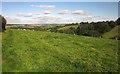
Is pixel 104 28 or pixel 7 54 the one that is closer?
pixel 7 54

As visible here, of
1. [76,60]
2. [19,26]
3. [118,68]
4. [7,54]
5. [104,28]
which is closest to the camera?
[118,68]

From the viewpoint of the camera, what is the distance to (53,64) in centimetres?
1830

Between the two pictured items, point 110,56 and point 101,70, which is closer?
point 101,70

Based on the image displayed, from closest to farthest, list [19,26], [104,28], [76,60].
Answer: [76,60], [104,28], [19,26]

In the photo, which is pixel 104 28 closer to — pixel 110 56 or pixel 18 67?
pixel 110 56

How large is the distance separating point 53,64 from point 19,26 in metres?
44.7

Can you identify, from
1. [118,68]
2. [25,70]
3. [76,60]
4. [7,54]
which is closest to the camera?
[25,70]

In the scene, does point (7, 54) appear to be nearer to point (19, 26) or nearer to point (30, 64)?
point (30, 64)

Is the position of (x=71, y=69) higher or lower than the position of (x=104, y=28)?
lower

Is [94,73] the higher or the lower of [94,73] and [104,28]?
the lower

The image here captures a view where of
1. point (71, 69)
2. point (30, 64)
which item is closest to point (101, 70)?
point (71, 69)

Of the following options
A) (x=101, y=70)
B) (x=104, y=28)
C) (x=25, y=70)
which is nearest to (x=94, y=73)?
A: (x=101, y=70)

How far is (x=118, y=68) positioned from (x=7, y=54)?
34.9ft

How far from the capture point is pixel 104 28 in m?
45.7
